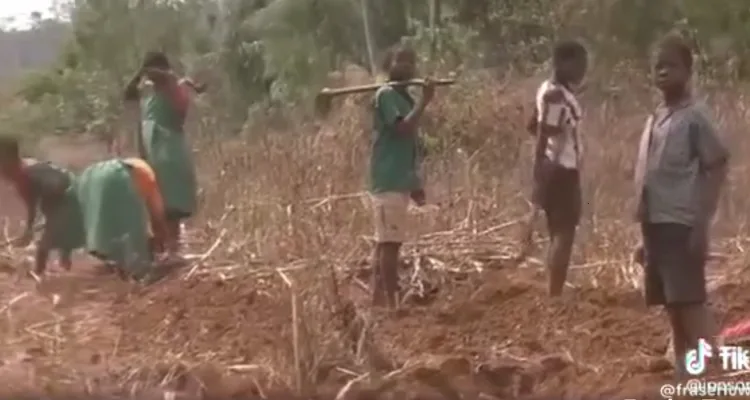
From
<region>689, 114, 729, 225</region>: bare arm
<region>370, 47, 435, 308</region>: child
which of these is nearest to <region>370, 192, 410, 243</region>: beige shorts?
<region>370, 47, 435, 308</region>: child

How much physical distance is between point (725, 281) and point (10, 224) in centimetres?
84

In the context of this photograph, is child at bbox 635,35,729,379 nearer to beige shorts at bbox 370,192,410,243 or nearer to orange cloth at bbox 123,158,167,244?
beige shorts at bbox 370,192,410,243

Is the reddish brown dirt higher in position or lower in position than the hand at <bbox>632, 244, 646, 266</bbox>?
lower

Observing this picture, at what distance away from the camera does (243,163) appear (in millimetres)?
1357

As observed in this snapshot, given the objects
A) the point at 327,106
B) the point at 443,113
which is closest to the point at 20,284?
the point at 327,106

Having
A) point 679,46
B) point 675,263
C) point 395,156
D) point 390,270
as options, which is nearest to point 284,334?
point 390,270

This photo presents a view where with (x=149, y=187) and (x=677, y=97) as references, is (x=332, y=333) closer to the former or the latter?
(x=149, y=187)

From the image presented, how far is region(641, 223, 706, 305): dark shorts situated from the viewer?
1.28 metres

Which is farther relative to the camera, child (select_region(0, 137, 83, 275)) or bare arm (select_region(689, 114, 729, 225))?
child (select_region(0, 137, 83, 275))

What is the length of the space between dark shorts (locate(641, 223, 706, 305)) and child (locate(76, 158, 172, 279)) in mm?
559

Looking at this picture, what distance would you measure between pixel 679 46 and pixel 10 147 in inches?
30.8

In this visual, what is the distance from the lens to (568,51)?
4.29 feet

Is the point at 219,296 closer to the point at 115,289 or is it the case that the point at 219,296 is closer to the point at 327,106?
the point at 115,289

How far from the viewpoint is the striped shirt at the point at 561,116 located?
1.30 m
